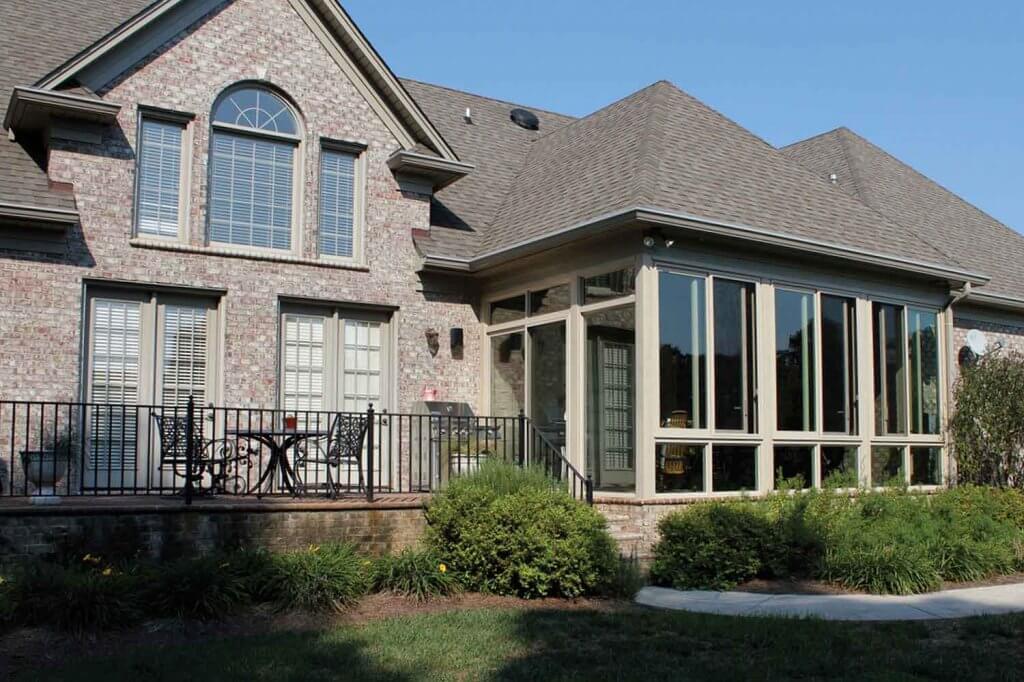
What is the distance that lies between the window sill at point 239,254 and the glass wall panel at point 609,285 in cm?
288

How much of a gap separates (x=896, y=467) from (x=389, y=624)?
8405 millimetres

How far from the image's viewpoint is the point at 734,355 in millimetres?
12109

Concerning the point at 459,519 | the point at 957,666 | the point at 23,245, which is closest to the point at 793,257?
the point at 459,519

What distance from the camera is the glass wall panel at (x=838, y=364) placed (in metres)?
13.0

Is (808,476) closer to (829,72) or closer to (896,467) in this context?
(896,467)

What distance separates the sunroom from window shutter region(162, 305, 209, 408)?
372cm

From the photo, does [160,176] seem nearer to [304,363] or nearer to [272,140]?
[272,140]

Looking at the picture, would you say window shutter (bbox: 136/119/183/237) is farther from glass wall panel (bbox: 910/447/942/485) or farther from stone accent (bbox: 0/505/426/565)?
glass wall panel (bbox: 910/447/942/485)

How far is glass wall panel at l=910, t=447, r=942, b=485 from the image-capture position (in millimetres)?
14062

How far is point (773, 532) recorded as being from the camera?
10.8 m

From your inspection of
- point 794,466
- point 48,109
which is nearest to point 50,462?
point 48,109

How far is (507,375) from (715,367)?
291 cm

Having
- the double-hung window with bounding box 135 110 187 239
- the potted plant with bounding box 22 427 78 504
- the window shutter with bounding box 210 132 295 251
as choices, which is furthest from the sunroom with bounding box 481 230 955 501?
the potted plant with bounding box 22 427 78 504

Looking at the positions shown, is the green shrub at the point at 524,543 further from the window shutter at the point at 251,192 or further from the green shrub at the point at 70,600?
the window shutter at the point at 251,192
